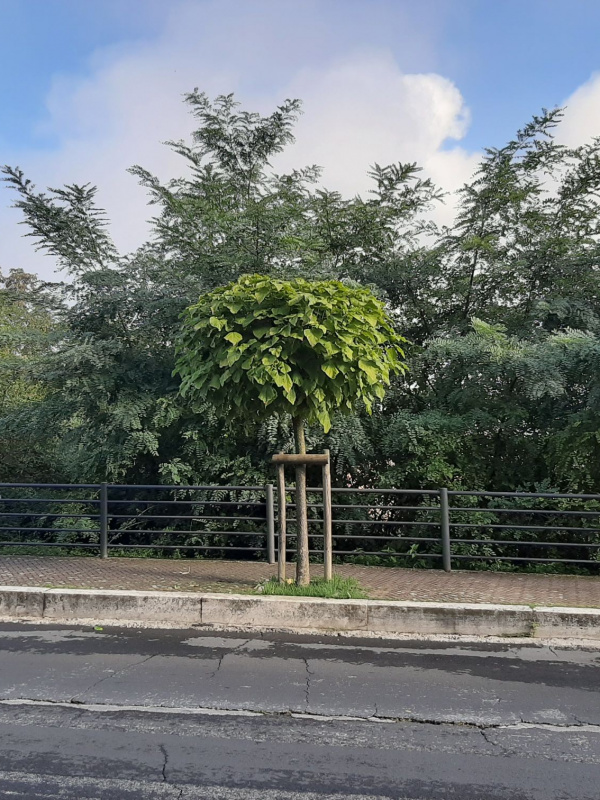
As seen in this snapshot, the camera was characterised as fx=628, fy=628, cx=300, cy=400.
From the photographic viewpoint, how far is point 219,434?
35.3ft

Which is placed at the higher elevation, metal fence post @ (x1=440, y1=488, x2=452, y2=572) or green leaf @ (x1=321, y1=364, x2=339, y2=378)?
green leaf @ (x1=321, y1=364, x2=339, y2=378)

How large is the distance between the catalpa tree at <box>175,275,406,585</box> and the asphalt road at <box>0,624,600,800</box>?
8.23 feet

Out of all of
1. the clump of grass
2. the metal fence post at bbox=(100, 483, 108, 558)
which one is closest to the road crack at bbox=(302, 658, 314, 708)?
the clump of grass

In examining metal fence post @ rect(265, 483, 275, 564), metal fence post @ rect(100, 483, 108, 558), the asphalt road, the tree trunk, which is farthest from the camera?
metal fence post @ rect(100, 483, 108, 558)

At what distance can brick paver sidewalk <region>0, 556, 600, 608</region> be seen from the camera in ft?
23.7

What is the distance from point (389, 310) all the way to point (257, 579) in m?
5.87

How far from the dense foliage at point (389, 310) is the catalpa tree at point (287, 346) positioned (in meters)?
2.74

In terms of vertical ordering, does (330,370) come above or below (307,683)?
above

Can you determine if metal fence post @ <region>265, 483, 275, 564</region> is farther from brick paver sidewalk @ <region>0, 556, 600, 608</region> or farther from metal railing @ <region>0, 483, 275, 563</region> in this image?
brick paver sidewalk @ <region>0, 556, 600, 608</region>

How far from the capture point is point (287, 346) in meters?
6.43

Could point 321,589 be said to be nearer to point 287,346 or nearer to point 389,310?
point 287,346

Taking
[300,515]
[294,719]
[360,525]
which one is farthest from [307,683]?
[360,525]

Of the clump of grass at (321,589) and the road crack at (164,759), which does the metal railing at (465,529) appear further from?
the road crack at (164,759)

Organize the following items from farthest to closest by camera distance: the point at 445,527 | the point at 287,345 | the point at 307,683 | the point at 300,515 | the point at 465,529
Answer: the point at 465,529 → the point at 445,527 → the point at 300,515 → the point at 287,345 → the point at 307,683
